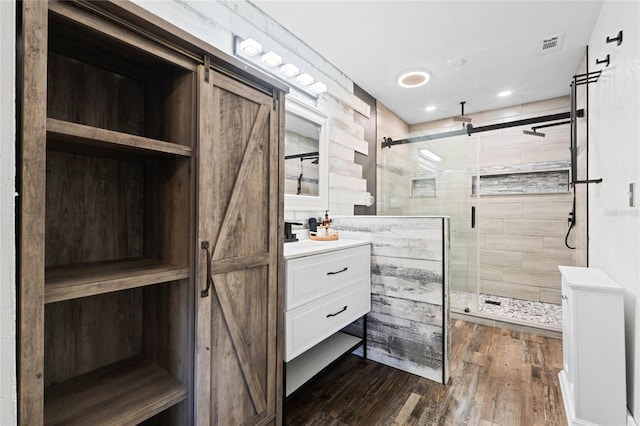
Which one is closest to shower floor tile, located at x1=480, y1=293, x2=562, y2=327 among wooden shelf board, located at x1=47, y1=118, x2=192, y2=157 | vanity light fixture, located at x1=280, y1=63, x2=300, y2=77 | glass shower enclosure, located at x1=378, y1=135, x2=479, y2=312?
glass shower enclosure, located at x1=378, y1=135, x2=479, y2=312

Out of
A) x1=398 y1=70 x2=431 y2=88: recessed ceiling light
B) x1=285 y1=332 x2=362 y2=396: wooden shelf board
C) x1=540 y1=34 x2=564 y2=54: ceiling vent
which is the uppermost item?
x1=540 y1=34 x2=564 y2=54: ceiling vent

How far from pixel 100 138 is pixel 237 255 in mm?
604

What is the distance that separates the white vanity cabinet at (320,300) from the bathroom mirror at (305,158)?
456 mm

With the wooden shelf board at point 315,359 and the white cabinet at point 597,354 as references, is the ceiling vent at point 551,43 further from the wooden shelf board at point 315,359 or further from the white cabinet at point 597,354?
the wooden shelf board at point 315,359

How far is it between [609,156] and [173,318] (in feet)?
8.33

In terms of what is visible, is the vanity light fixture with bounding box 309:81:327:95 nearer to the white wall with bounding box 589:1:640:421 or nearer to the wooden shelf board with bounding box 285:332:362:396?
the white wall with bounding box 589:1:640:421

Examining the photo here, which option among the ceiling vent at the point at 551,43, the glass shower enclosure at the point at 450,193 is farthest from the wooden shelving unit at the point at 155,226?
the ceiling vent at the point at 551,43

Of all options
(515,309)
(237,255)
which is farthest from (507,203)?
(237,255)

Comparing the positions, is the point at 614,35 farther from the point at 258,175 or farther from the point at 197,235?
the point at 197,235

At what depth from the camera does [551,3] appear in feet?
6.25

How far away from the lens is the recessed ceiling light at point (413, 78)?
2.82 m

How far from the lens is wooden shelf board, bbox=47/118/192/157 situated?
0.77 metres

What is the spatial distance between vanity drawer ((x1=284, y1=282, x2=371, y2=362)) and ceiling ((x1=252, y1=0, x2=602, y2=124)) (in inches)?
74.3

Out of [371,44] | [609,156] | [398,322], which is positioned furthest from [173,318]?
[609,156]
